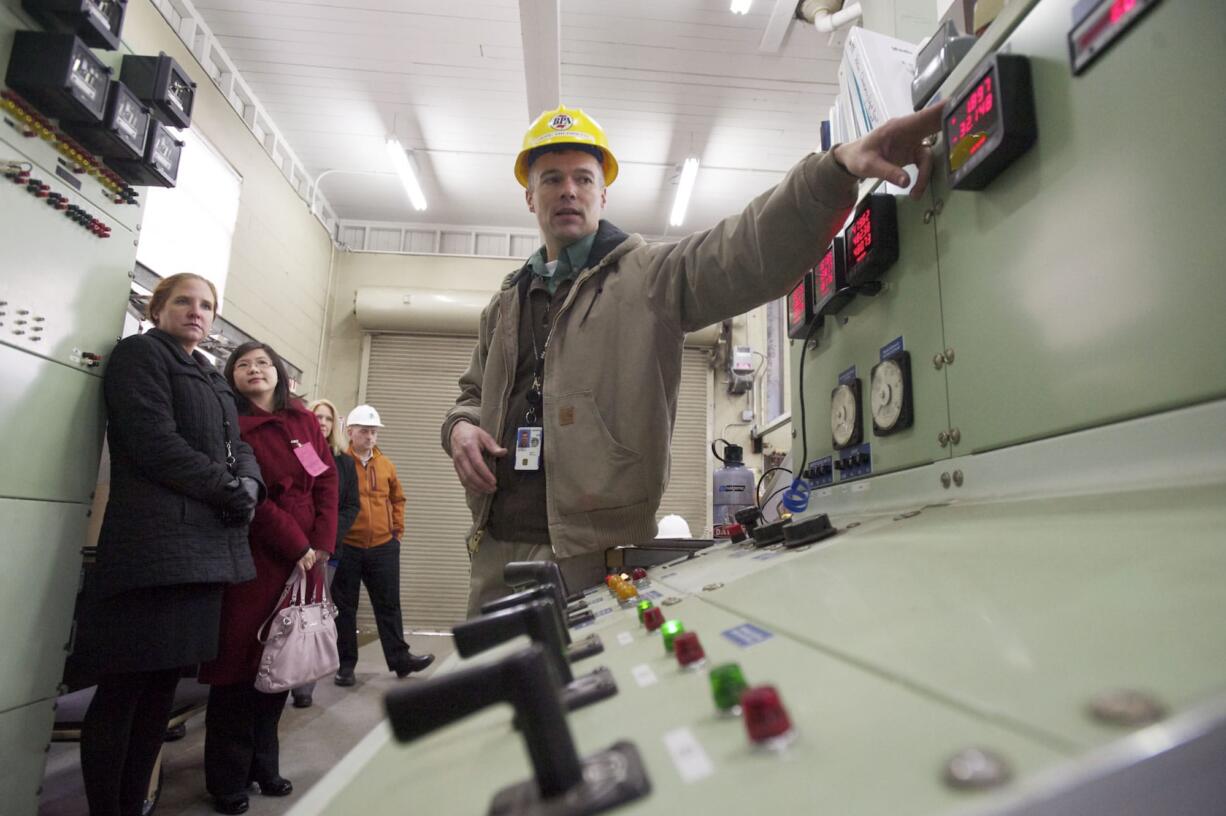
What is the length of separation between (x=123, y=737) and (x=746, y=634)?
1.77 metres

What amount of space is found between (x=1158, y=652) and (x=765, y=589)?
0.37 meters

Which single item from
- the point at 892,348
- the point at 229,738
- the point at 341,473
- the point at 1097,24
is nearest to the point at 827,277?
the point at 892,348

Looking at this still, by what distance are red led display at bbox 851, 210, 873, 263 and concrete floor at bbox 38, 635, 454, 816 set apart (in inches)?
48.6

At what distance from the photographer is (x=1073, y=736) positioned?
24cm

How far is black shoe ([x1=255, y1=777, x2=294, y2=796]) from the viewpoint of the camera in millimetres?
1977

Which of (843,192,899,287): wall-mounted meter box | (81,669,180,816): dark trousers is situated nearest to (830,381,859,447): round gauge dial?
(843,192,899,287): wall-mounted meter box

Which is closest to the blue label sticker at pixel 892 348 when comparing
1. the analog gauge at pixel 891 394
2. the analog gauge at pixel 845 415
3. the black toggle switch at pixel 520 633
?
the analog gauge at pixel 891 394

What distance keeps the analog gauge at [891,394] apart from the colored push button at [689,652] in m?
0.70

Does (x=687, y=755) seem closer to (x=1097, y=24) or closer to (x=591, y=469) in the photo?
(x=1097, y=24)

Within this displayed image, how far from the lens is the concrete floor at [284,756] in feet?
6.25

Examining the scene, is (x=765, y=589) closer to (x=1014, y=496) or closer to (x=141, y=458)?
(x=1014, y=496)

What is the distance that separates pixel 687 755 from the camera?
32cm

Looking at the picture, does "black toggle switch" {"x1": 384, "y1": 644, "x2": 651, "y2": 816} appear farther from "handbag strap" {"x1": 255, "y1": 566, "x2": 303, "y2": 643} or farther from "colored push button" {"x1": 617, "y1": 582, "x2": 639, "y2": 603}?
"handbag strap" {"x1": 255, "y1": 566, "x2": 303, "y2": 643}

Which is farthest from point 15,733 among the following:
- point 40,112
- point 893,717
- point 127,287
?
point 893,717
